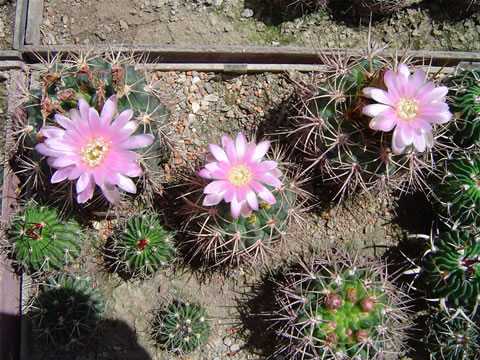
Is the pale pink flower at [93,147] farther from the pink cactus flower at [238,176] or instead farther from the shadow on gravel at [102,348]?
the shadow on gravel at [102,348]

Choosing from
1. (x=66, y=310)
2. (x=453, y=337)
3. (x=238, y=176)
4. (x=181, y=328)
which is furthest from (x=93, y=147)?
(x=453, y=337)

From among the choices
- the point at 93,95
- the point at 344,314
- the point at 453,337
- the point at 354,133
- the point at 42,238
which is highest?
the point at 354,133

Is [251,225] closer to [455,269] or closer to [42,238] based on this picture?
[455,269]

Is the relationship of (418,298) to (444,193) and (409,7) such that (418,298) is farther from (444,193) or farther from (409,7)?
(409,7)

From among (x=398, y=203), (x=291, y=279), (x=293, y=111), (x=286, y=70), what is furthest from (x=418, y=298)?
(x=286, y=70)

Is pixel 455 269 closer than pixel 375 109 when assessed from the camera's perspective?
No

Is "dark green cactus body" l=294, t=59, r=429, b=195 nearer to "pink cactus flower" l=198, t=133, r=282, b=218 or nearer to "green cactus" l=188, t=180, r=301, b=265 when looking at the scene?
"green cactus" l=188, t=180, r=301, b=265
